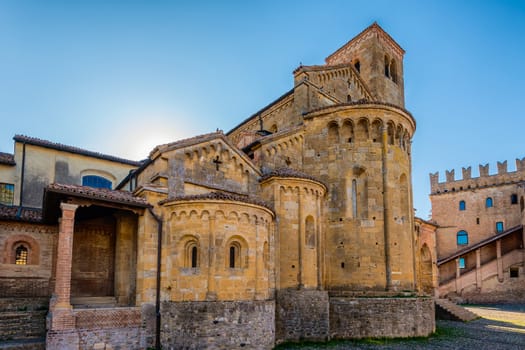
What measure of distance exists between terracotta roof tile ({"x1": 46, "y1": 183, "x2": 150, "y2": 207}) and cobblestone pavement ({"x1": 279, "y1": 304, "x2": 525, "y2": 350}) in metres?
7.93

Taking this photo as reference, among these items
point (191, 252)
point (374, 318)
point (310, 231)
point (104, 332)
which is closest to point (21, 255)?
point (104, 332)

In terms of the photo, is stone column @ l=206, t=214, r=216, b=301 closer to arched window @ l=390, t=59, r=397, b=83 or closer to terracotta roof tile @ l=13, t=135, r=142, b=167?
terracotta roof tile @ l=13, t=135, r=142, b=167

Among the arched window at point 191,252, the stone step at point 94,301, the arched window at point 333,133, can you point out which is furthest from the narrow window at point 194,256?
the arched window at point 333,133

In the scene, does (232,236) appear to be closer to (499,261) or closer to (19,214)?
(19,214)

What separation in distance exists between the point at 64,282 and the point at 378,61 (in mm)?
25812

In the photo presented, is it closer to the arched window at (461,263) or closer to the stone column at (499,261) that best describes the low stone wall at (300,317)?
the stone column at (499,261)

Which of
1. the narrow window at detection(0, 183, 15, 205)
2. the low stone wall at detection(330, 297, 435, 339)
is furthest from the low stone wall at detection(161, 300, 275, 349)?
the narrow window at detection(0, 183, 15, 205)

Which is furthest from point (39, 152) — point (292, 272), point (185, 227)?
point (292, 272)

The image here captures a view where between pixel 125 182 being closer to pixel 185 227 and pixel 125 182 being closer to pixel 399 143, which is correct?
pixel 185 227

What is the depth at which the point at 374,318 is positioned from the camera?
61.0 feet

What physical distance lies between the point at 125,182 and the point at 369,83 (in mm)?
18776

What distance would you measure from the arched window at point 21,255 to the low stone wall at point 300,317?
10379mm

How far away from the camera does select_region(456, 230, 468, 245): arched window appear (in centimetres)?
4577

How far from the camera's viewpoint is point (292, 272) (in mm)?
18312
